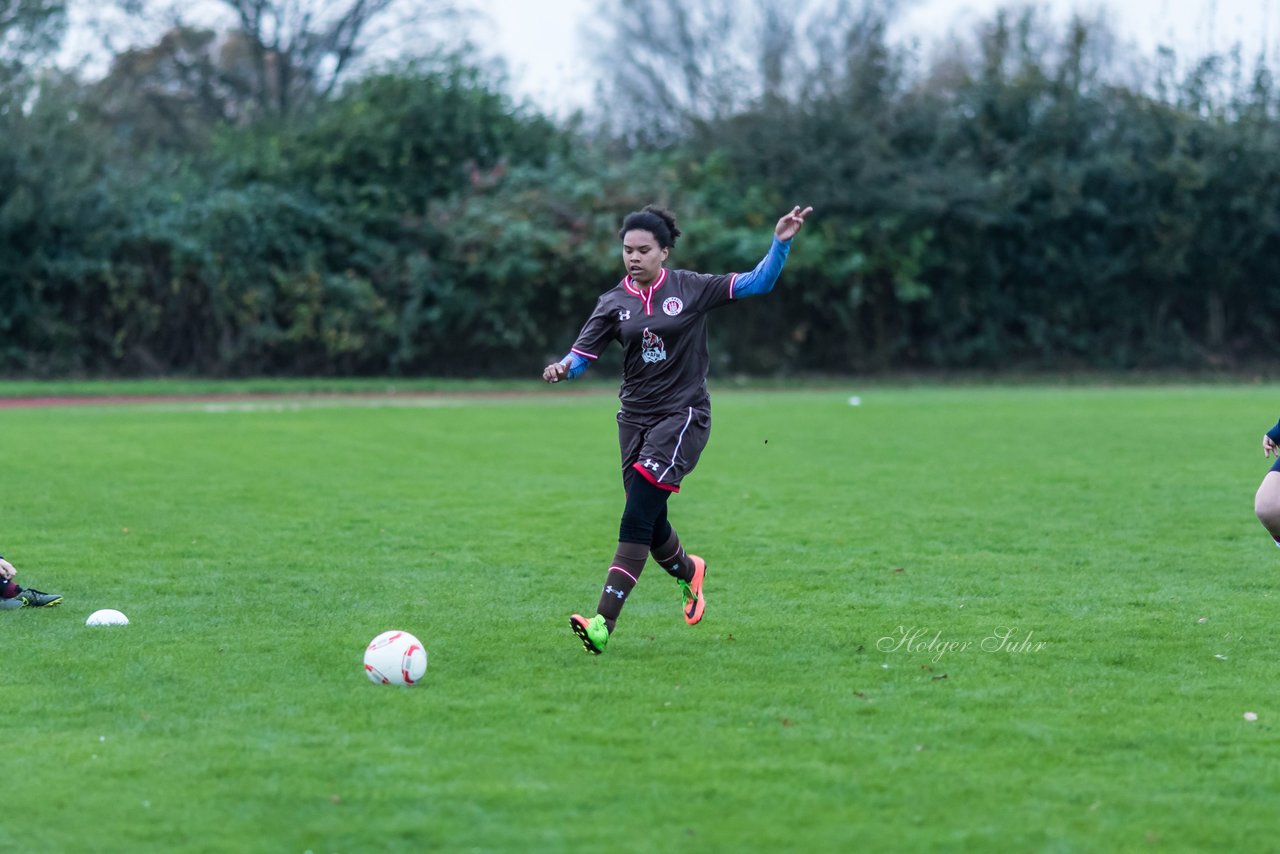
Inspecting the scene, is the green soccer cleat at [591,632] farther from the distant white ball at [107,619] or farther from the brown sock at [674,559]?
the distant white ball at [107,619]

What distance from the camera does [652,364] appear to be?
724cm

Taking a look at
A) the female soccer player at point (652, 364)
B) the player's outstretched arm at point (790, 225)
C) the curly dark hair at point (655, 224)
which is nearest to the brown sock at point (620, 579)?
the female soccer player at point (652, 364)

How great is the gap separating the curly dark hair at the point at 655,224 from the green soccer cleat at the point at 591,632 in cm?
183

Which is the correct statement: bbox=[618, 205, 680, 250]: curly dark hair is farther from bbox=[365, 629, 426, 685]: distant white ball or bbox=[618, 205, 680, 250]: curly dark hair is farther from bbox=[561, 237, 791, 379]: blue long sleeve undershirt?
bbox=[365, 629, 426, 685]: distant white ball

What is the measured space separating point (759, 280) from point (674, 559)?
1.56 metres

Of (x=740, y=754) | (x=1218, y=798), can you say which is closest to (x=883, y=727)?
(x=740, y=754)

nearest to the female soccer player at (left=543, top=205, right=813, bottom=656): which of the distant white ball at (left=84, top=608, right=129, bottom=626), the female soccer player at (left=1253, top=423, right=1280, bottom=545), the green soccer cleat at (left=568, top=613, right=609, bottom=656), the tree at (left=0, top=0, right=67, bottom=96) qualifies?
the green soccer cleat at (left=568, top=613, right=609, bottom=656)

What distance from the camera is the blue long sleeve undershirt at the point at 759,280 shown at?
22.6ft

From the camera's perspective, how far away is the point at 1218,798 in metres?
4.70

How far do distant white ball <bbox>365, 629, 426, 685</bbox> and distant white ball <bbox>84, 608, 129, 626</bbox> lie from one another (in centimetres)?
185

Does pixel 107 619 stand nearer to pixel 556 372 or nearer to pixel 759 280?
pixel 556 372

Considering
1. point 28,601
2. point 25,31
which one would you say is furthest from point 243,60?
point 28,601

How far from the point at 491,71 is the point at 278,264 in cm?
672

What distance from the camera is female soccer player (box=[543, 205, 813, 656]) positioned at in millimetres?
7094
